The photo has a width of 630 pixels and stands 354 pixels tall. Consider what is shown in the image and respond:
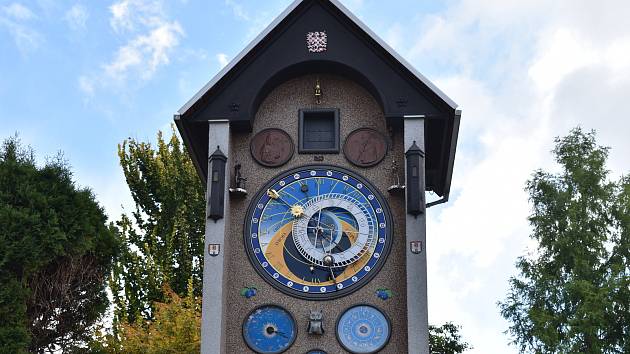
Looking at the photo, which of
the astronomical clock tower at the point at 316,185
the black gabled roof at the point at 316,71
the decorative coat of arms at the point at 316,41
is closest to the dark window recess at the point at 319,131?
the astronomical clock tower at the point at 316,185

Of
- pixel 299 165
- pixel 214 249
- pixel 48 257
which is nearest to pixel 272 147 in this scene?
pixel 299 165

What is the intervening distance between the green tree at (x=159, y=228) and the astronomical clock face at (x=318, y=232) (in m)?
17.6

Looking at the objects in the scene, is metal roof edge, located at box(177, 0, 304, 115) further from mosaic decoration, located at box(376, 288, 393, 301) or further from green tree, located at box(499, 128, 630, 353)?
green tree, located at box(499, 128, 630, 353)

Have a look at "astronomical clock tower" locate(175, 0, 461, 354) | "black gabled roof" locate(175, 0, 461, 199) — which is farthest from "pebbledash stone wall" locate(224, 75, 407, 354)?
"black gabled roof" locate(175, 0, 461, 199)

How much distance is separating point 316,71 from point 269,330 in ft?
18.5

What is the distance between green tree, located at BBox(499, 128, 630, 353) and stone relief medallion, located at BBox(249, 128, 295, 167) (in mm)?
13097

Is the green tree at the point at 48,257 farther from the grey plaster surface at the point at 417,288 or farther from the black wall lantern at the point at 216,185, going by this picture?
the grey plaster surface at the point at 417,288

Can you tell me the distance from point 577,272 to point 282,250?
14654 mm

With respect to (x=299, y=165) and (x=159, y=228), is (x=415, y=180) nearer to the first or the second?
(x=299, y=165)

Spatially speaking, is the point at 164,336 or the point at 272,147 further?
the point at 164,336

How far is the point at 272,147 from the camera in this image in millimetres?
19078

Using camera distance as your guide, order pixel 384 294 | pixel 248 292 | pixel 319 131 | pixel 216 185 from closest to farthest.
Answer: pixel 384 294
pixel 248 292
pixel 216 185
pixel 319 131

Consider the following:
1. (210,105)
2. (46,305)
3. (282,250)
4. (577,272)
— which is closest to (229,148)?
(210,105)

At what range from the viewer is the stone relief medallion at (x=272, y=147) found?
746 inches
